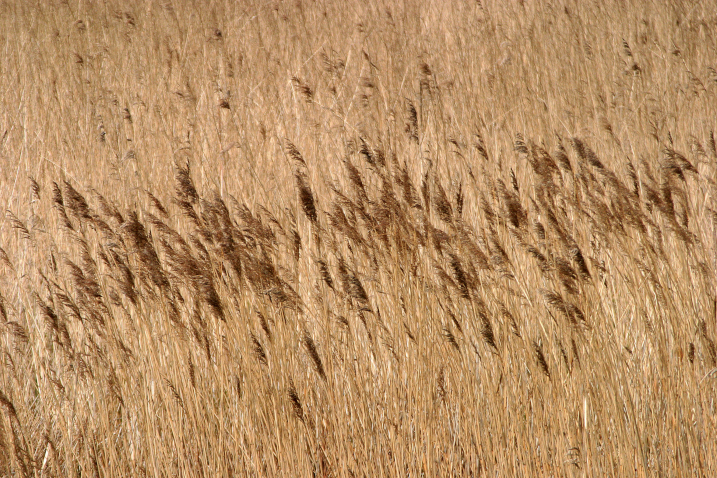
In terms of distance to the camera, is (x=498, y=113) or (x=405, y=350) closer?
(x=405, y=350)

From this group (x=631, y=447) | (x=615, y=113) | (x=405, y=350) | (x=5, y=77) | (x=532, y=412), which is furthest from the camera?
(x=5, y=77)

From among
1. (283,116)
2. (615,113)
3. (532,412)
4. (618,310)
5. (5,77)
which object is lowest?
(532,412)

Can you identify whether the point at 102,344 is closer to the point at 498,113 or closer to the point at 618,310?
the point at 618,310

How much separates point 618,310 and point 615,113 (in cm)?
187

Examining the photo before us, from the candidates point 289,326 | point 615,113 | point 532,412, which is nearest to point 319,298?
point 289,326

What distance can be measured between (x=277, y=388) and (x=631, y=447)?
0.83 meters

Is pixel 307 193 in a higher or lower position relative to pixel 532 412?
higher

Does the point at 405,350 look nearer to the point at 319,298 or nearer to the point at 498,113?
the point at 319,298

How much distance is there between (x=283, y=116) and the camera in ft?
11.7

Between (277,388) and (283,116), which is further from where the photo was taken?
(283,116)

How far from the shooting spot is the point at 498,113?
344 cm

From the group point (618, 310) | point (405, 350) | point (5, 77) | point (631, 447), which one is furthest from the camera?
point (5, 77)

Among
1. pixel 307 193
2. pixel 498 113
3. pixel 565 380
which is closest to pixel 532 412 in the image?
pixel 565 380

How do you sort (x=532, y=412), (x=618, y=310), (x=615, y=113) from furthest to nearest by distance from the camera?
(x=615, y=113), (x=618, y=310), (x=532, y=412)
